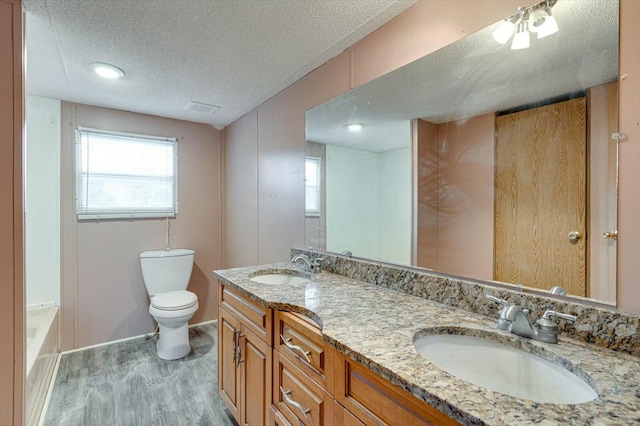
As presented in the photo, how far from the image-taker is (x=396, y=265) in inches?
59.6

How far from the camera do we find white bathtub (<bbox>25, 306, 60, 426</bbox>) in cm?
165

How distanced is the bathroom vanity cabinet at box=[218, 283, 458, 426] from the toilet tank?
122 centimetres

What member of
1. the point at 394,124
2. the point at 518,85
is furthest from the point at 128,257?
the point at 518,85

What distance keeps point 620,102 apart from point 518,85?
0.31m

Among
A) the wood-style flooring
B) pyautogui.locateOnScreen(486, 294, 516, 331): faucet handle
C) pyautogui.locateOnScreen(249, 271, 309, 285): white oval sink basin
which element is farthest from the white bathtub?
pyautogui.locateOnScreen(486, 294, 516, 331): faucet handle

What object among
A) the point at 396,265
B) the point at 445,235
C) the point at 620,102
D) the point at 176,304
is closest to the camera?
the point at 620,102

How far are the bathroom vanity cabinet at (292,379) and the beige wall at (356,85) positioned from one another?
0.71 meters

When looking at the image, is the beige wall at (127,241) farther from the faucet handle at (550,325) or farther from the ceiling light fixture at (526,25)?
the faucet handle at (550,325)

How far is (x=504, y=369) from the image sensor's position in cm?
92

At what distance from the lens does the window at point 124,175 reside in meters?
2.65

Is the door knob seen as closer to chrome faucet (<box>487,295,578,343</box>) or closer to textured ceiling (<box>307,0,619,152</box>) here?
chrome faucet (<box>487,295,578,343</box>)

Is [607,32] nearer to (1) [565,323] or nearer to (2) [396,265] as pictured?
(1) [565,323]

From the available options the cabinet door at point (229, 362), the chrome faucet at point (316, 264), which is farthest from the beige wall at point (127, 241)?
the chrome faucet at point (316, 264)

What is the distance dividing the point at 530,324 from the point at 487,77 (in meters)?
0.91
